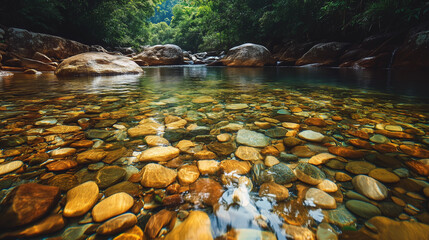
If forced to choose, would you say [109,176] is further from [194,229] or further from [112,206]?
[194,229]

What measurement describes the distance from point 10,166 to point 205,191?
0.97m

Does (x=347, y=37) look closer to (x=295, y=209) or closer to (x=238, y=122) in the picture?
(x=238, y=122)

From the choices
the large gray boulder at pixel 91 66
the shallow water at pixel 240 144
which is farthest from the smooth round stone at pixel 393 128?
the large gray boulder at pixel 91 66

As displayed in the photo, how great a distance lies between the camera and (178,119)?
5.20 feet

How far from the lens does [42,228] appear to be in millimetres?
556

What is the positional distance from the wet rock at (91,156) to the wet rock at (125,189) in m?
0.29

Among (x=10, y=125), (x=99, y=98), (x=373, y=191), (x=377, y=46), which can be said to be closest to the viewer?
(x=373, y=191)

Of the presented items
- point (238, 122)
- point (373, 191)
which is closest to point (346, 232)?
point (373, 191)

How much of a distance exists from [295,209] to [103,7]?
18.7 meters

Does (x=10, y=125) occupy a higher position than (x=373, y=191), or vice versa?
(x=10, y=125)

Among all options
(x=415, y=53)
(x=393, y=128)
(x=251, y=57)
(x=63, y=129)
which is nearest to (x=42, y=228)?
(x=63, y=129)

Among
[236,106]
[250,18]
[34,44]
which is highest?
[250,18]

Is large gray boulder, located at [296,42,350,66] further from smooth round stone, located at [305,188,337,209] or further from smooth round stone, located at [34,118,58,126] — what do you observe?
smooth round stone, located at [34,118,58,126]

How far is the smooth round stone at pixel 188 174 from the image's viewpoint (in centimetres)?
81
